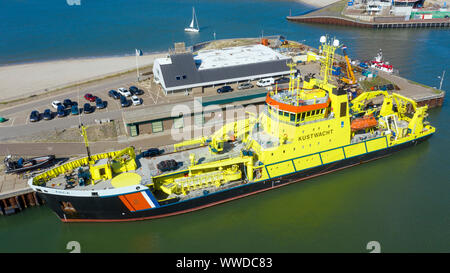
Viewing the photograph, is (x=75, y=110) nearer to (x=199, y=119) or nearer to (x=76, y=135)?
(x=76, y=135)

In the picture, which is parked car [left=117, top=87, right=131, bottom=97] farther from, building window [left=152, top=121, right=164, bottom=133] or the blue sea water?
the blue sea water

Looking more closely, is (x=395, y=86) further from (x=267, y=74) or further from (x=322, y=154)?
(x=322, y=154)

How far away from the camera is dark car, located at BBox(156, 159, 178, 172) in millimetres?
23953

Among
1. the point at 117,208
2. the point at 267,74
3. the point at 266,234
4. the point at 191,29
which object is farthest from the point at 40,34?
the point at 266,234

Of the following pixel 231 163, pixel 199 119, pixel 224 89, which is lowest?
pixel 199 119

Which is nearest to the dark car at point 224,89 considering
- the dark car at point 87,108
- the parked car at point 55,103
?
the dark car at point 87,108

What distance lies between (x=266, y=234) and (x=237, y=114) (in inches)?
622

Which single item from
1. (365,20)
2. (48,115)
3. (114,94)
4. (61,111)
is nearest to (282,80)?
(114,94)

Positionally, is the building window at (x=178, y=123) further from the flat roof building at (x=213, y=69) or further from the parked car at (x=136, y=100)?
the parked car at (x=136, y=100)

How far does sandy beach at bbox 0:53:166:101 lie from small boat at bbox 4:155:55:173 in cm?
1853

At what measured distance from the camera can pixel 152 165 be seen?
81.9ft

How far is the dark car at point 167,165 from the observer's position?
2395 cm

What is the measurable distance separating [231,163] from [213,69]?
19.2 metres

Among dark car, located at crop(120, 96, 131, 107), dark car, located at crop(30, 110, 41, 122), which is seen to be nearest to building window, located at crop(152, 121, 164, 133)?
dark car, located at crop(120, 96, 131, 107)
